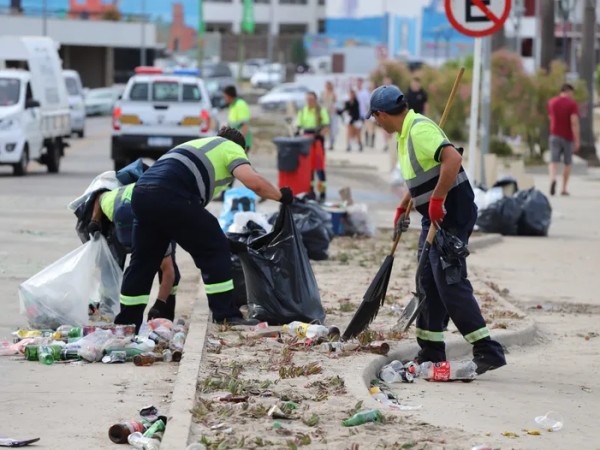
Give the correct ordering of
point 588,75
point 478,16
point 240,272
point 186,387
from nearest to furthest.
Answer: point 186,387 < point 240,272 < point 478,16 < point 588,75

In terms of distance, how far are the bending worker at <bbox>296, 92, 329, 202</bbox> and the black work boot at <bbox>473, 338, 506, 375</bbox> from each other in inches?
511

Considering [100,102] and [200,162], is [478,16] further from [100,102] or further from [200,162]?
[100,102]

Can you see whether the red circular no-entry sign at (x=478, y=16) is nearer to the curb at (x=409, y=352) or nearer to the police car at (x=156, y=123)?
the curb at (x=409, y=352)

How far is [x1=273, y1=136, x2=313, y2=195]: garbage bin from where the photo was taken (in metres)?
20.2

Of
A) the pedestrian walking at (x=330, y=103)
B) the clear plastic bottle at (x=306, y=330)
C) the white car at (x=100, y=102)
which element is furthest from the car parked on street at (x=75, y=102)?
the clear plastic bottle at (x=306, y=330)

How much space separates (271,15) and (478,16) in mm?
107955

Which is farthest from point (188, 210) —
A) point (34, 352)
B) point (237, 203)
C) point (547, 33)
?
point (547, 33)

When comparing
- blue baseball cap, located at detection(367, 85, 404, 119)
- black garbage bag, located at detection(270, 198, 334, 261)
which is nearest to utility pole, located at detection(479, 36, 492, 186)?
black garbage bag, located at detection(270, 198, 334, 261)

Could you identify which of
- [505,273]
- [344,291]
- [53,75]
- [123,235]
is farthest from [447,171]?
[53,75]

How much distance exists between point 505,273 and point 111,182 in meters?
5.14

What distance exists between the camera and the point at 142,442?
6676 millimetres

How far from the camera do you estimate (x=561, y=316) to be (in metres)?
11.7

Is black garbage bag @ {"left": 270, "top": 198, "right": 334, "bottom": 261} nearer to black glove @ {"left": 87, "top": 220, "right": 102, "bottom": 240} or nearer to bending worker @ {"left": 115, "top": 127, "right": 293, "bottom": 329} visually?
black glove @ {"left": 87, "top": 220, "right": 102, "bottom": 240}

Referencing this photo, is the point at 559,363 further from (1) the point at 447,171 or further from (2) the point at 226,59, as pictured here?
(2) the point at 226,59
